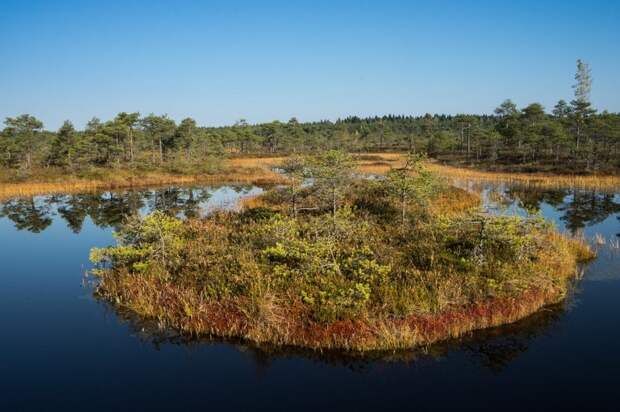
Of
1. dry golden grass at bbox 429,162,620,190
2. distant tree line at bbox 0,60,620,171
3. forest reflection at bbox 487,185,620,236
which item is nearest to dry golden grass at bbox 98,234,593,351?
forest reflection at bbox 487,185,620,236

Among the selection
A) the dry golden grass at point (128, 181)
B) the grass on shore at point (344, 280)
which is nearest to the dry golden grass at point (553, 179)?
the dry golden grass at point (128, 181)

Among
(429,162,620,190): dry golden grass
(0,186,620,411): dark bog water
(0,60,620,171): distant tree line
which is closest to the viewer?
(0,186,620,411): dark bog water

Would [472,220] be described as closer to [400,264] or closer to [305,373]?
[400,264]

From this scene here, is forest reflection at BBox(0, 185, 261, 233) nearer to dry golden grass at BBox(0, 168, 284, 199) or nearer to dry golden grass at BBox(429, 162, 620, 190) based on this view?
dry golden grass at BBox(0, 168, 284, 199)

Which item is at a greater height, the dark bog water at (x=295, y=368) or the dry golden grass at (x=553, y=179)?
the dry golden grass at (x=553, y=179)

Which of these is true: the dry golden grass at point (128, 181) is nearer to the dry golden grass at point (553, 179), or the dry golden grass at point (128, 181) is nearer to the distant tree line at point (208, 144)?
the distant tree line at point (208, 144)

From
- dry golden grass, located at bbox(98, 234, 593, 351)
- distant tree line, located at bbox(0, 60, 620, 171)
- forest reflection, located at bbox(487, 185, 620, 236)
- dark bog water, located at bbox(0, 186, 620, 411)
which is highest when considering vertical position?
distant tree line, located at bbox(0, 60, 620, 171)
